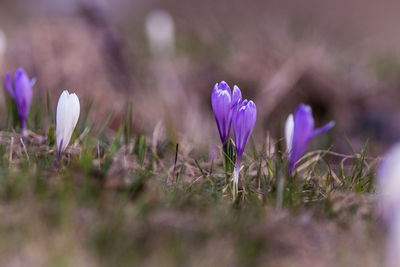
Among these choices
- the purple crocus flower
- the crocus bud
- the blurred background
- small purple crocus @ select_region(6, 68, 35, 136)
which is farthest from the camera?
the blurred background

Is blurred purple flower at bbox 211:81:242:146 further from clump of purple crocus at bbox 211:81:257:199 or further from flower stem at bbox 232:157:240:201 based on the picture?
flower stem at bbox 232:157:240:201

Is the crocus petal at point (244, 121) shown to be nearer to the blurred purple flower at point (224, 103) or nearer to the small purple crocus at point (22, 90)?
the blurred purple flower at point (224, 103)

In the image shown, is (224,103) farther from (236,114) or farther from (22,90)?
(22,90)

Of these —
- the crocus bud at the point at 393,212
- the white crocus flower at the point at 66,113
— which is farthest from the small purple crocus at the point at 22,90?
the crocus bud at the point at 393,212

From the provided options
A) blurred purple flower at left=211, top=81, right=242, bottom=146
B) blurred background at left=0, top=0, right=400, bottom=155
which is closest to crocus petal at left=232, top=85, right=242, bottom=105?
blurred purple flower at left=211, top=81, right=242, bottom=146

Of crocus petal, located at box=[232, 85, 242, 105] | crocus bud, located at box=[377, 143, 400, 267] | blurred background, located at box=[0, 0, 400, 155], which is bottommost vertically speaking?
crocus bud, located at box=[377, 143, 400, 267]

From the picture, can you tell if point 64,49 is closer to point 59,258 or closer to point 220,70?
point 220,70

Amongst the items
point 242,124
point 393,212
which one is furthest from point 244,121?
point 393,212
